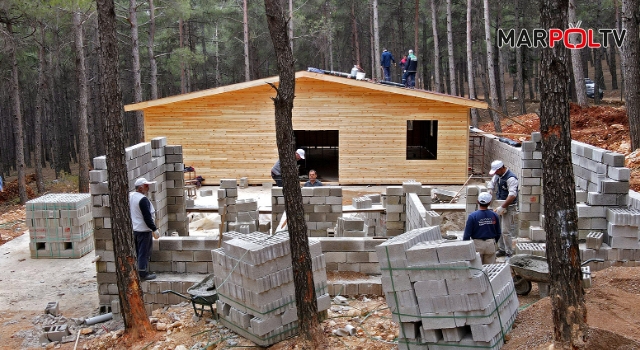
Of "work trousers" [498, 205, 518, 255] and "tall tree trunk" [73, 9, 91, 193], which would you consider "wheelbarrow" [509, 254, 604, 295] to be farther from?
"tall tree trunk" [73, 9, 91, 193]

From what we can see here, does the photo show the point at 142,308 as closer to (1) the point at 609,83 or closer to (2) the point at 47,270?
(2) the point at 47,270

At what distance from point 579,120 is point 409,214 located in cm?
1596

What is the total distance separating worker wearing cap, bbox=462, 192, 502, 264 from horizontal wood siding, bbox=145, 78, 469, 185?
13.8 meters

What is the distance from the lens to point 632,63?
16.7 metres

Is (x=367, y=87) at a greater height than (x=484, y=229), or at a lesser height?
greater

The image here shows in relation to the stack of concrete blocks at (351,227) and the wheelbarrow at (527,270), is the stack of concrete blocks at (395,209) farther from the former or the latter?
the wheelbarrow at (527,270)

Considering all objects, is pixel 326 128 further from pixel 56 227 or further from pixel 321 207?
pixel 56 227

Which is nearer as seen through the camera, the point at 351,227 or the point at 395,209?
the point at 351,227

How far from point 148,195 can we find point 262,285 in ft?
16.3

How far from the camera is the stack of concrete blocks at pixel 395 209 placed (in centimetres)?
1353

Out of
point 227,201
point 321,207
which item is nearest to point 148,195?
point 227,201

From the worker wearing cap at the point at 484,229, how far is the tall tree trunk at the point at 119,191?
479 cm

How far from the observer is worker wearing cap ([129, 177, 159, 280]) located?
10.6 metres

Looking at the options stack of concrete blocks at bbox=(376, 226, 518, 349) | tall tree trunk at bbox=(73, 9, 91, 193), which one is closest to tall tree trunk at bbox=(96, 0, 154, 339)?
stack of concrete blocks at bbox=(376, 226, 518, 349)
